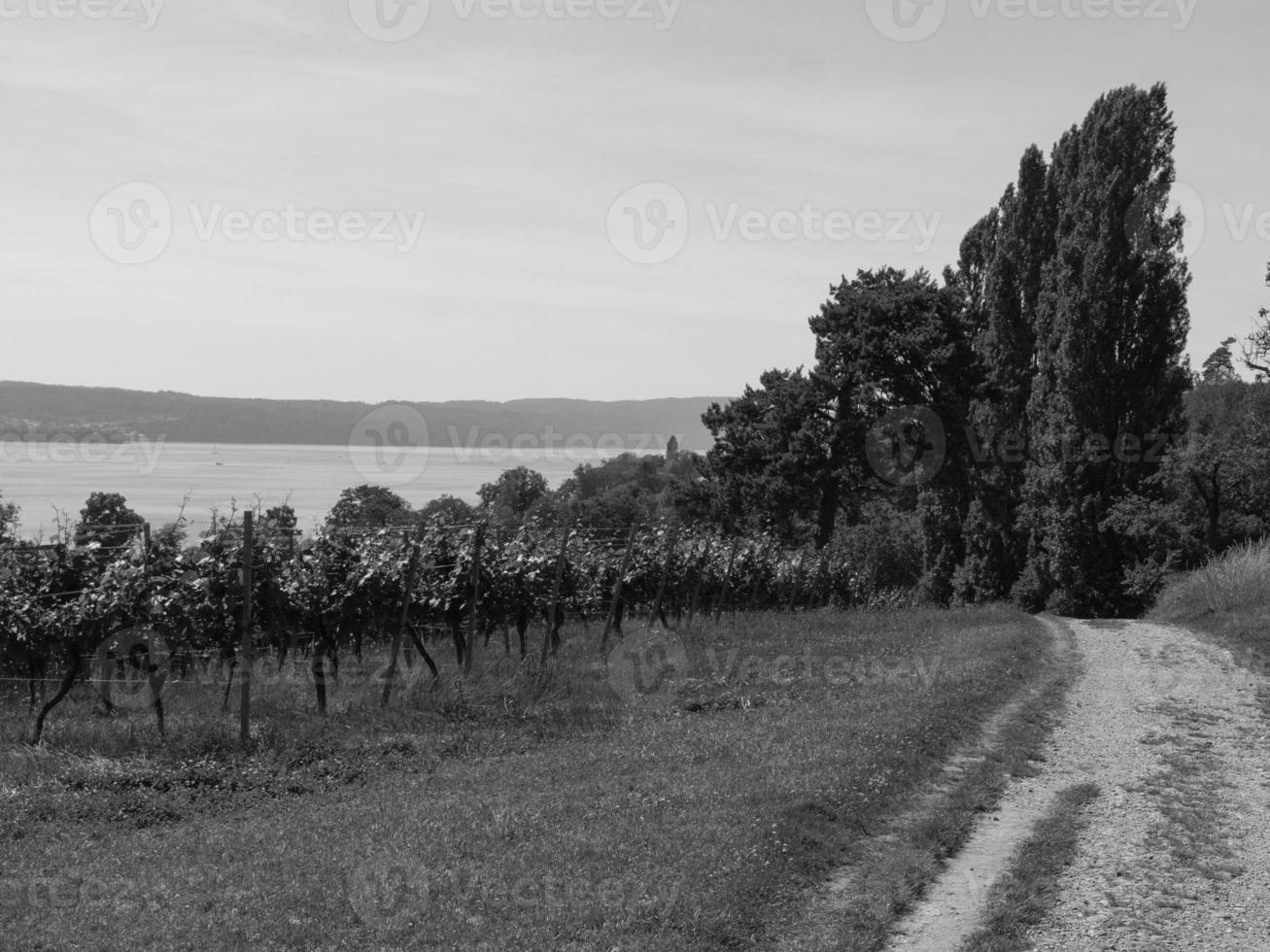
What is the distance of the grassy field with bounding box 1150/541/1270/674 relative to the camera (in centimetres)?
1791

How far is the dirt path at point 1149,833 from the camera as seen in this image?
20.7 feet

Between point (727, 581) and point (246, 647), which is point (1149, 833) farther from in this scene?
point (727, 581)

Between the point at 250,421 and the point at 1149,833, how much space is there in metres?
85.2

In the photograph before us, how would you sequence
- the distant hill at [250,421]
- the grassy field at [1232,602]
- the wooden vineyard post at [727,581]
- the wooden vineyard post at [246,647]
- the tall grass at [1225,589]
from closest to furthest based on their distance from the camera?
the wooden vineyard post at [246,647], the grassy field at [1232,602], the tall grass at [1225,589], the wooden vineyard post at [727,581], the distant hill at [250,421]

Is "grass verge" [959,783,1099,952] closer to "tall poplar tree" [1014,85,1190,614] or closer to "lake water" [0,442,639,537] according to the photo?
"lake water" [0,442,639,537]

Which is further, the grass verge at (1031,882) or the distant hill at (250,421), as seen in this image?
the distant hill at (250,421)

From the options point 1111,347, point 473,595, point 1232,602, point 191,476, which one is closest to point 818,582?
point 1111,347

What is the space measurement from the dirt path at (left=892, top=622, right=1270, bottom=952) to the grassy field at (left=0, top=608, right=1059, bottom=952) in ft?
1.01

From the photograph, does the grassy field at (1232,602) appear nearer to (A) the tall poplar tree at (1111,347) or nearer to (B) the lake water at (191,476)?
(A) the tall poplar tree at (1111,347)

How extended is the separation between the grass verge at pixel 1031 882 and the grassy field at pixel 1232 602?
927cm

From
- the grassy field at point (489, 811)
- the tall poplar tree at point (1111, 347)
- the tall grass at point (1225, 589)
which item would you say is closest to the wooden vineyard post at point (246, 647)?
the grassy field at point (489, 811)

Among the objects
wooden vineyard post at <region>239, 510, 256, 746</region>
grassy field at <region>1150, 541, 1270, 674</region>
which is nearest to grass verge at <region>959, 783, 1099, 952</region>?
wooden vineyard post at <region>239, 510, 256, 746</region>

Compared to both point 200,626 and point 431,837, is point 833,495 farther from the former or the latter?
point 431,837

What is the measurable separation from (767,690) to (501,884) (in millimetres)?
7994
